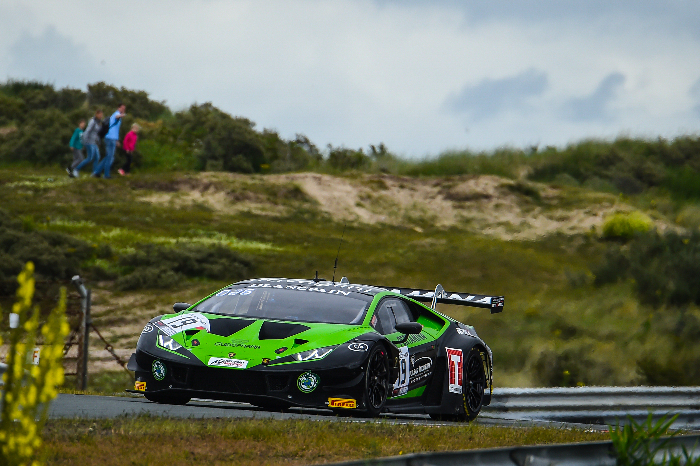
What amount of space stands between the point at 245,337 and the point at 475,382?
313 centimetres

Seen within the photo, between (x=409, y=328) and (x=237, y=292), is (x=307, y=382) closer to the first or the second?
(x=409, y=328)

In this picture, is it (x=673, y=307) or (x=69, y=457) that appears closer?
(x=69, y=457)

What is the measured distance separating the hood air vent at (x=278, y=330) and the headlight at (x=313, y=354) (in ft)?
0.89

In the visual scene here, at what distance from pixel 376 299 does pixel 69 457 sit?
4.68 meters

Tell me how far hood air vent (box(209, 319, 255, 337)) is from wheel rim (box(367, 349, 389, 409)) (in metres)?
1.13

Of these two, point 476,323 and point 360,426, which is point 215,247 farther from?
point 360,426

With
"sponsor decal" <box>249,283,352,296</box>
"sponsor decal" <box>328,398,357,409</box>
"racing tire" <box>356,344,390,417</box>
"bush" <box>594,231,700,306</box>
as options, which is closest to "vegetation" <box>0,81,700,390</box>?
"bush" <box>594,231,700,306</box>

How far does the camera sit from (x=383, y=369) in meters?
9.48

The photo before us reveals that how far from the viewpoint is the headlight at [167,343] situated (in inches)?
358

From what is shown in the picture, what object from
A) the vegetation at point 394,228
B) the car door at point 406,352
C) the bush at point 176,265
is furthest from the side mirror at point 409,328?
the bush at point 176,265

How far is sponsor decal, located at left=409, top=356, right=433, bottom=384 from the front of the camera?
10.1 metres

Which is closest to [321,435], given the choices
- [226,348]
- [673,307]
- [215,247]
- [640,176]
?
[226,348]

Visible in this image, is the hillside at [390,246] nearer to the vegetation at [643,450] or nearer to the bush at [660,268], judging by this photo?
the bush at [660,268]

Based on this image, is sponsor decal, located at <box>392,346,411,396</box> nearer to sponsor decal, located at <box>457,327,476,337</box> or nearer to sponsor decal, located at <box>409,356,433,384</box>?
sponsor decal, located at <box>409,356,433,384</box>
